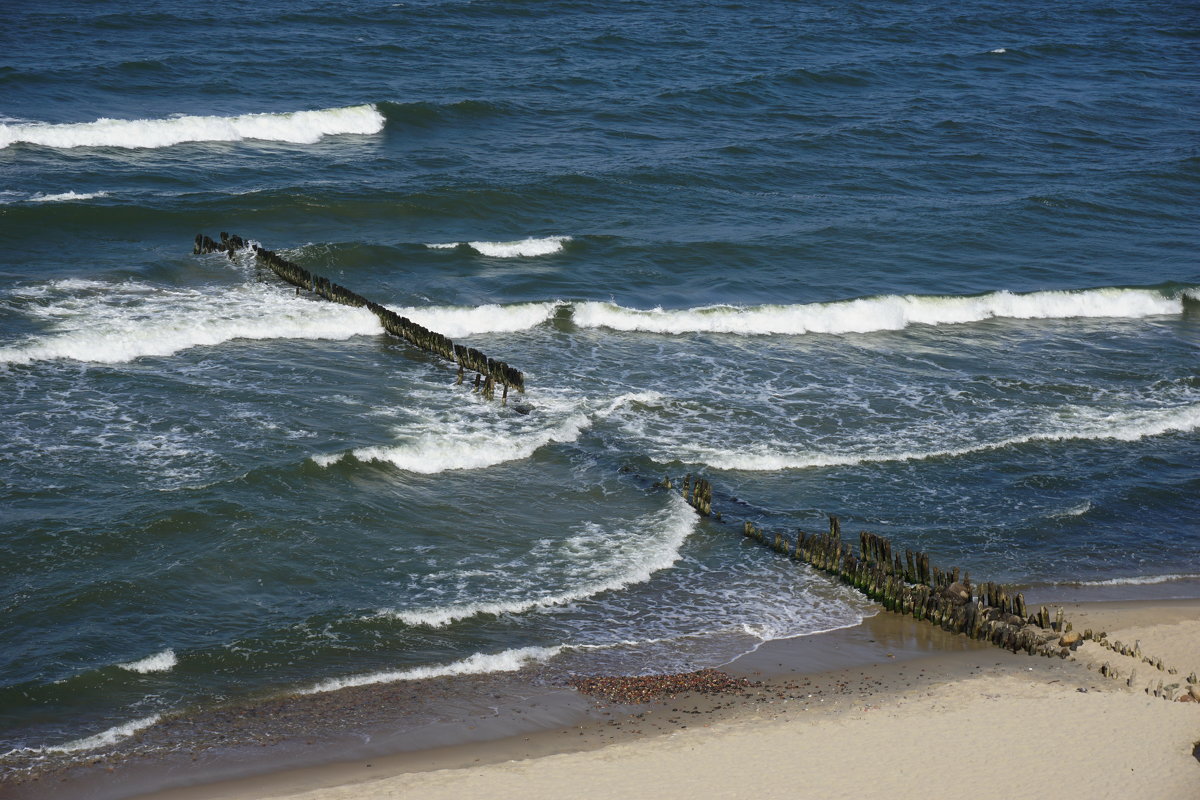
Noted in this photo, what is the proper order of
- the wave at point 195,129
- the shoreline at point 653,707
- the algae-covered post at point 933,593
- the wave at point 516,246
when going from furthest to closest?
1. the wave at point 195,129
2. the wave at point 516,246
3. the algae-covered post at point 933,593
4. the shoreline at point 653,707

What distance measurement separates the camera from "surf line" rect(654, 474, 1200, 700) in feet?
45.3

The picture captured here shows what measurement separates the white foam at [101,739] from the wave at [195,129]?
80.5ft

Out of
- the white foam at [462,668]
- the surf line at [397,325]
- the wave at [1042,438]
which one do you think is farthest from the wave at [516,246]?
the white foam at [462,668]

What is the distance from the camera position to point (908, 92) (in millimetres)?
42875

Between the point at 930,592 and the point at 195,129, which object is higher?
the point at 195,129

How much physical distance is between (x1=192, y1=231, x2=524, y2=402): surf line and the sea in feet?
1.13

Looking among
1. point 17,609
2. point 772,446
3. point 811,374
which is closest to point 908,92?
point 811,374

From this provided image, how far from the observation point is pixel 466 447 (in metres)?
18.8

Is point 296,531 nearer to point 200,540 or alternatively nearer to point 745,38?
point 200,540

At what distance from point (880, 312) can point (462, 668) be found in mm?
16264

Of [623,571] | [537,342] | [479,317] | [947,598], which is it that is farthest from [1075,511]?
[479,317]

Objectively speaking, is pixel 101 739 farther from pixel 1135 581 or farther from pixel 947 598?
pixel 1135 581

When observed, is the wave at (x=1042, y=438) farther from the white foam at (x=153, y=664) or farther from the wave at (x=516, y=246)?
the wave at (x=516, y=246)

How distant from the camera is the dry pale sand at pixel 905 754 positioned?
35.1 ft
